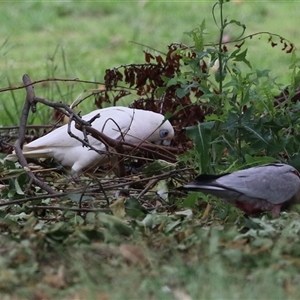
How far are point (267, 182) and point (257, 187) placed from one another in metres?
0.06

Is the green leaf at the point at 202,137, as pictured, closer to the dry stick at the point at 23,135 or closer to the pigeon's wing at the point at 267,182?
the pigeon's wing at the point at 267,182

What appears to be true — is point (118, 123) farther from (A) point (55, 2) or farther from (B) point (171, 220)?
(A) point (55, 2)

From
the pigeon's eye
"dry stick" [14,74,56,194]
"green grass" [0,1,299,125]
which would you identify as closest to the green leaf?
"dry stick" [14,74,56,194]

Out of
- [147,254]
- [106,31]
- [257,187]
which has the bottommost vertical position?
[106,31]

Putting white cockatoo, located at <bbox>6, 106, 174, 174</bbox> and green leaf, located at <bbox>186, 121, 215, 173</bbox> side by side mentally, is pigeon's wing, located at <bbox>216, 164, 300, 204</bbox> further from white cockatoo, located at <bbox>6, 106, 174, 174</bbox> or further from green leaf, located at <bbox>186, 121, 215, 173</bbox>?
white cockatoo, located at <bbox>6, 106, 174, 174</bbox>

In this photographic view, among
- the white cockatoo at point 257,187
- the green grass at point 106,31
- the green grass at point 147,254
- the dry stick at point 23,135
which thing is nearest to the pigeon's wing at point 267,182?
the white cockatoo at point 257,187

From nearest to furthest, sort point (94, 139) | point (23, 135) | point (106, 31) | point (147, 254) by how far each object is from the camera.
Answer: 1. point (147, 254)
2. point (23, 135)
3. point (94, 139)
4. point (106, 31)

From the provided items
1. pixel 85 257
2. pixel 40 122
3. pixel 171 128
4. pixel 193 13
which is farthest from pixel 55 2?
pixel 85 257

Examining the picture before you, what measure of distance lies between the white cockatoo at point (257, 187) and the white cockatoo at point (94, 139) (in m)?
1.03

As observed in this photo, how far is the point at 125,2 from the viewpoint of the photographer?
10.9m

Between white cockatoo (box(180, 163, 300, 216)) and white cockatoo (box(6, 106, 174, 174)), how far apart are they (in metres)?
1.03

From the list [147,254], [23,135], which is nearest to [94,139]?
[23,135]

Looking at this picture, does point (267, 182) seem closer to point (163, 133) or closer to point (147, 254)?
point (147, 254)

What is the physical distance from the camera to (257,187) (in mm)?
3740
